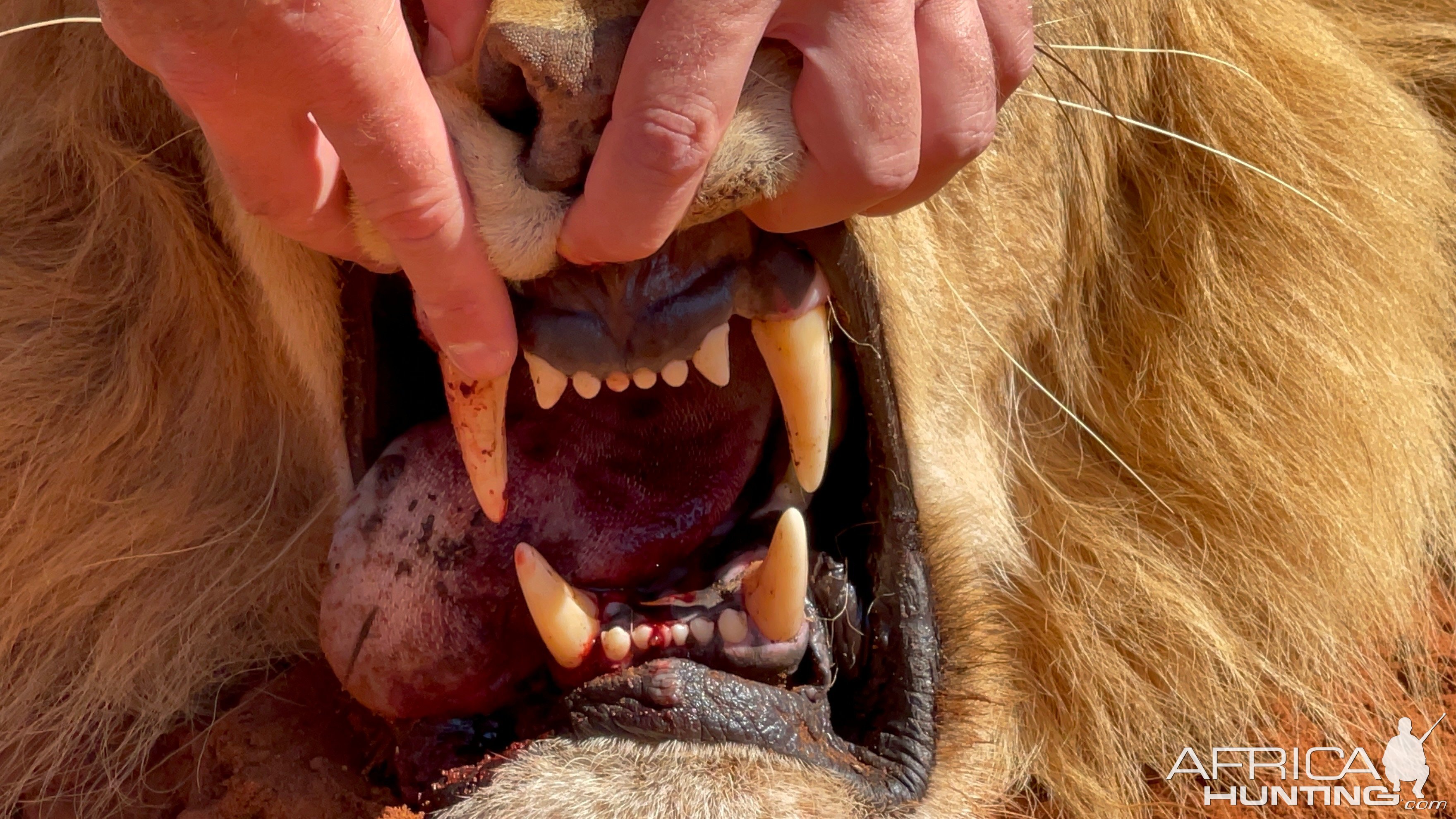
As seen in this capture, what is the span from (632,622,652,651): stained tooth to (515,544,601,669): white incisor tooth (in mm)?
46

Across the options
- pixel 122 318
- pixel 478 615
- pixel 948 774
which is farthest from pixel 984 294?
pixel 122 318

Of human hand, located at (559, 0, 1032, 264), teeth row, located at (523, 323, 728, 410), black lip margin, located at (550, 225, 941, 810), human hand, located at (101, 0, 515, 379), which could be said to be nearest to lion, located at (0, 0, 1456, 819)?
black lip margin, located at (550, 225, 941, 810)

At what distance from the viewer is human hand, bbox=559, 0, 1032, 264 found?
2.89 ft

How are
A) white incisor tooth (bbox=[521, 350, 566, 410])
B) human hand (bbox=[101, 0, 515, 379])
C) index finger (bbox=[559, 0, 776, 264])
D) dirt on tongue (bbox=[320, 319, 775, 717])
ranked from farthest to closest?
dirt on tongue (bbox=[320, 319, 775, 717]) < white incisor tooth (bbox=[521, 350, 566, 410]) < index finger (bbox=[559, 0, 776, 264]) < human hand (bbox=[101, 0, 515, 379])

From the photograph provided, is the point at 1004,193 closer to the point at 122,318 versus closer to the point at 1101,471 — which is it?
the point at 1101,471

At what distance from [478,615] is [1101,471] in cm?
76

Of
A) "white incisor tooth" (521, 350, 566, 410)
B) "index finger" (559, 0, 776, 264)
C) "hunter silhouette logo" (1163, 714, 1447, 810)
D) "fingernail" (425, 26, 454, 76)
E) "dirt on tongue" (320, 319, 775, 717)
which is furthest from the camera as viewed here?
"hunter silhouette logo" (1163, 714, 1447, 810)

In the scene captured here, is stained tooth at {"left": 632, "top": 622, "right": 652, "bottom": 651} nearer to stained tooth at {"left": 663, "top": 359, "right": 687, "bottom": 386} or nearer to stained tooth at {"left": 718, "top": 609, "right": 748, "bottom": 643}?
stained tooth at {"left": 718, "top": 609, "right": 748, "bottom": 643}

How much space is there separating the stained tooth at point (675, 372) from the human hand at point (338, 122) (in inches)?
7.0

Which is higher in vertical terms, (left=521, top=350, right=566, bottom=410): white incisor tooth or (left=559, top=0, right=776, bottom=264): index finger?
(left=559, top=0, right=776, bottom=264): index finger

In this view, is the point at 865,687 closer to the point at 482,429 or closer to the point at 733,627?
the point at 733,627

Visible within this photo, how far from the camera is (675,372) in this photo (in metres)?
1.17

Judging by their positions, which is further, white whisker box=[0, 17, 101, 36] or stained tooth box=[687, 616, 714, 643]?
stained tooth box=[687, 616, 714, 643]

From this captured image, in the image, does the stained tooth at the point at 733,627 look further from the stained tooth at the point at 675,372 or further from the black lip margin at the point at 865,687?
the stained tooth at the point at 675,372
